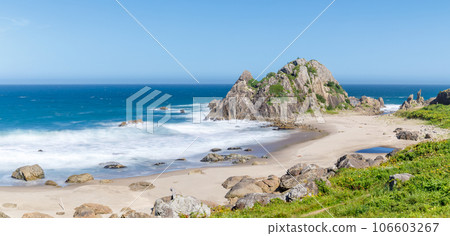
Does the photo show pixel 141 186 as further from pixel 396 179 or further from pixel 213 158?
pixel 396 179

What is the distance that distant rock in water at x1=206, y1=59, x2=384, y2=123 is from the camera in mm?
58062

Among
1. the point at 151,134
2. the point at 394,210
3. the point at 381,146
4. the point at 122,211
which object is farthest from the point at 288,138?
the point at 394,210

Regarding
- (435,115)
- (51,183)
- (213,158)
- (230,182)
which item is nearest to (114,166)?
(51,183)

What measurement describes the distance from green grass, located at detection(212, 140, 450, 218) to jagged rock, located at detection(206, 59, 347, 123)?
40586mm

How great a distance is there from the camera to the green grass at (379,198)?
873 centimetres

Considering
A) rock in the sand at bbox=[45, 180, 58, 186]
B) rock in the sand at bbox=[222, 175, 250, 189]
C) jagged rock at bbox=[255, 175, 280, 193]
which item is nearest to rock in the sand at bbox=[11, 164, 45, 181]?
rock in the sand at bbox=[45, 180, 58, 186]

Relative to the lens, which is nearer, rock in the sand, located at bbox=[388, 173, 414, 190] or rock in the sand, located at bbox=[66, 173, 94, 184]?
rock in the sand, located at bbox=[388, 173, 414, 190]

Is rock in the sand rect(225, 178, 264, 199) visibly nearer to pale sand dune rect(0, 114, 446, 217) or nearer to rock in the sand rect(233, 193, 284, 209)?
pale sand dune rect(0, 114, 446, 217)

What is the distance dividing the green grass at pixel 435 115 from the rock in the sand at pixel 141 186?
37.0 m

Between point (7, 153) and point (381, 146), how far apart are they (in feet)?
124

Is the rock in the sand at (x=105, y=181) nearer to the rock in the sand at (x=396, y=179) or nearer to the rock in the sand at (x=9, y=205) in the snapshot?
the rock in the sand at (x=9, y=205)

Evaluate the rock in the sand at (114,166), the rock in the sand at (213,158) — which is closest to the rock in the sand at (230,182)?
the rock in the sand at (213,158)

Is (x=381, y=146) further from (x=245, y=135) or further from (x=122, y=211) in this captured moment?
(x=122, y=211)

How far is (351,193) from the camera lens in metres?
11.7
